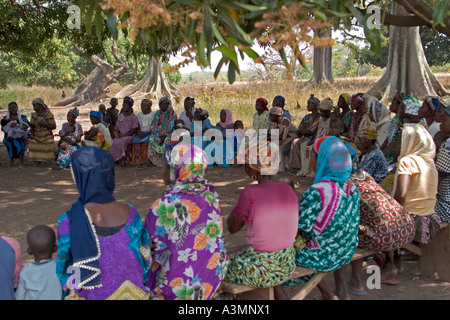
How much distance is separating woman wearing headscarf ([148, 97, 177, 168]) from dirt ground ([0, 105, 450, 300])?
0.27 m

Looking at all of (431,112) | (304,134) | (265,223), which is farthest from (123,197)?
(265,223)

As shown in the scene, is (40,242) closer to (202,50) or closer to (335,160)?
(202,50)

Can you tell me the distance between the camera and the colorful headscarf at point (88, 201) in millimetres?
3033

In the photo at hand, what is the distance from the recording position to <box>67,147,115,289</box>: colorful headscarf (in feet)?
9.95

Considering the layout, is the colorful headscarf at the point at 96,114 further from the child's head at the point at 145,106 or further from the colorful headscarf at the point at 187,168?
the colorful headscarf at the point at 187,168

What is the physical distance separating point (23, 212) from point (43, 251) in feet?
14.4

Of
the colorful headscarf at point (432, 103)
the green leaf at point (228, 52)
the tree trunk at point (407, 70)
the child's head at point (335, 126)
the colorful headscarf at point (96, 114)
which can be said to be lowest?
the child's head at point (335, 126)

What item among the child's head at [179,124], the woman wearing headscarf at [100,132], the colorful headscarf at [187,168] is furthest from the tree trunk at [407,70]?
the colorful headscarf at [187,168]

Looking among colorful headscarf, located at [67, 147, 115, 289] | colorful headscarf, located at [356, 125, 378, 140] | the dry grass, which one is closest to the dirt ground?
colorful headscarf, located at [356, 125, 378, 140]

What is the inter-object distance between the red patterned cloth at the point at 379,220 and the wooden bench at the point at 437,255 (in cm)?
57

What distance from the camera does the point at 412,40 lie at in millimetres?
16297

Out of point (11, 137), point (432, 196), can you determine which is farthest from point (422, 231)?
point (11, 137)

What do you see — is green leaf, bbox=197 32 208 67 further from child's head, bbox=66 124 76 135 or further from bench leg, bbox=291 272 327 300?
child's head, bbox=66 124 76 135

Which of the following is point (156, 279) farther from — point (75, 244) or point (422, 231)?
point (422, 231)
